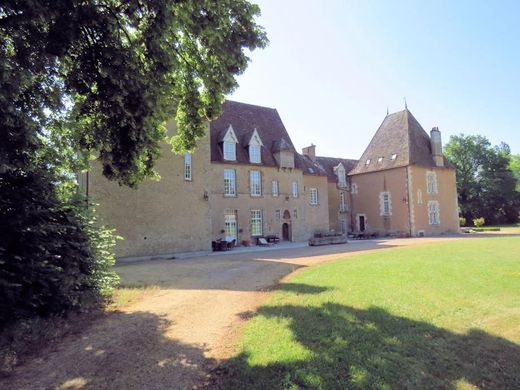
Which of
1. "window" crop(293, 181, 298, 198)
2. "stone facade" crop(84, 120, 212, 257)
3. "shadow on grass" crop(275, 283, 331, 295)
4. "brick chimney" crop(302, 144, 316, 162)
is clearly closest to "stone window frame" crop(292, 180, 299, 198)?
"window" crop(293, 181, 298, 198)

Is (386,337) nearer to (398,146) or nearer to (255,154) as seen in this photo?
(255,154)

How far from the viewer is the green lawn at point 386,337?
194 inches

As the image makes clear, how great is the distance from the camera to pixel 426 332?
6449 millimetres

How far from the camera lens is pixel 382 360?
5.30 m

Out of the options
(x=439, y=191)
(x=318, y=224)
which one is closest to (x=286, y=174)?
(x=318, y=224)

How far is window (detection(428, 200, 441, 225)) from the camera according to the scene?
38.7 m

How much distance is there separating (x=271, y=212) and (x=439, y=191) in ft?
63.9

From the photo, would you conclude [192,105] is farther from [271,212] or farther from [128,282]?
[271,212]

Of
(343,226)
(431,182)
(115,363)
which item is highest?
(431,182)

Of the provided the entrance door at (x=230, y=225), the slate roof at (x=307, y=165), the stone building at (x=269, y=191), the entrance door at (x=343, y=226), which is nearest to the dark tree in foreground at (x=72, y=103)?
the stone building at (x=269, y=191)

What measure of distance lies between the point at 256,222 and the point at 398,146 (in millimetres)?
18039

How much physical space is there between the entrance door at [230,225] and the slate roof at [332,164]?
55.2 feet

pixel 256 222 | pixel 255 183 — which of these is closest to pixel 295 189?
pixel 255 183

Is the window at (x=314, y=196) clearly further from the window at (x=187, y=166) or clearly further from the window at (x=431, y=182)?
the window at (x=187, y=166)
